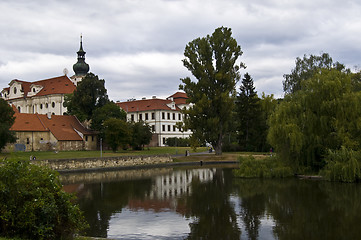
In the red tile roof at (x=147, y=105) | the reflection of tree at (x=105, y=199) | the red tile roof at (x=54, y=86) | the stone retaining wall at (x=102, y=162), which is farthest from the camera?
the red tile roof at (x=54, y=86)

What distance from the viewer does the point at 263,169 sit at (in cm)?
3055

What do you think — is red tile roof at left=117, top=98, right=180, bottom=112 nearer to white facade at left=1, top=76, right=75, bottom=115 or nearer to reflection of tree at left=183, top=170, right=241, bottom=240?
white facade at left=1, top=76, right=75, bottom=115

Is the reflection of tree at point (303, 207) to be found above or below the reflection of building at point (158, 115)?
below

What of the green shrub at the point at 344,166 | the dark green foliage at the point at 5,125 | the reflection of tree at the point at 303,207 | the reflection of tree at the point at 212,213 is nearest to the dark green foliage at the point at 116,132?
the dark green foliage at the point at 5,125

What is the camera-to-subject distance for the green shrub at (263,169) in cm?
2967

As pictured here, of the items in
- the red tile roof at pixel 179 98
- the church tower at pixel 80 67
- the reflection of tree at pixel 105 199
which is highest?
the church tower at pixel 80 67

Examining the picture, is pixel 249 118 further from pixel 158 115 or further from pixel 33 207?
pixel 33 207

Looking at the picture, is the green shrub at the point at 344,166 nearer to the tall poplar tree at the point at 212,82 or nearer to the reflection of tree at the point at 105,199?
the reflection of tree at the point at 105,199

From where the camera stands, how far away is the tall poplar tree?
5050cm

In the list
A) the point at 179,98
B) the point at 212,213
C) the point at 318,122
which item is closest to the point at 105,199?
the point at 212,213

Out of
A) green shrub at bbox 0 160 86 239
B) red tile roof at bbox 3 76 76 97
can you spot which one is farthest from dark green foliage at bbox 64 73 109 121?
green shrub at bbox 0 160 86 239

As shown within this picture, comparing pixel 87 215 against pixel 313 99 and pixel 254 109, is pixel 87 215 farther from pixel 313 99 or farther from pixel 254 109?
pixel 254 109

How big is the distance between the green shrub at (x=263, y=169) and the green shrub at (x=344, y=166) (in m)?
3.83

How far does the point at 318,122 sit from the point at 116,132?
33100mm
